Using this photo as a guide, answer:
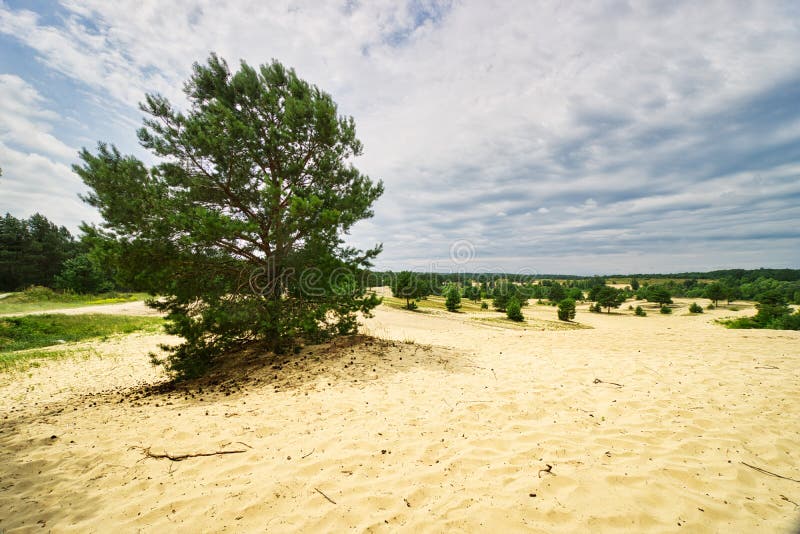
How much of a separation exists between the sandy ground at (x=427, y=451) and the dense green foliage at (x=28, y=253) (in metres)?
54.3

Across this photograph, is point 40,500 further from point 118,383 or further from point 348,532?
point 118,383

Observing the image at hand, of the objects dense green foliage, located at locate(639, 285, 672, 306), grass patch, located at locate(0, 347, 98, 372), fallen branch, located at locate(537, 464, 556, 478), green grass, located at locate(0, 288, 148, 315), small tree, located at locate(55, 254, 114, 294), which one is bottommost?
dense green foliage, located at locate(639, 285, 672, 306)

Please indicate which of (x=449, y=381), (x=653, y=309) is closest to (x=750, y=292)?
(x=653, y=309)

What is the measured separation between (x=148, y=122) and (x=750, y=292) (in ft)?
507

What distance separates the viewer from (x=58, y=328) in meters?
19.9

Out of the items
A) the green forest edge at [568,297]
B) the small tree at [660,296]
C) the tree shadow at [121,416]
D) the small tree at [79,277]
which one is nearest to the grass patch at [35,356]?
the tree shadow at [121,416]

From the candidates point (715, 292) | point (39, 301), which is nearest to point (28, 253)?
point (39, 301)

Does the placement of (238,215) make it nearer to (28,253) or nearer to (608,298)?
(28,253)

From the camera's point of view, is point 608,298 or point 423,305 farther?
point 608,298

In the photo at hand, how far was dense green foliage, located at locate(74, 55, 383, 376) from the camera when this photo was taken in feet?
26.4

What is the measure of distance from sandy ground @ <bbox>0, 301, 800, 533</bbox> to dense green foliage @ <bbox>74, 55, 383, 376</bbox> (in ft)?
6.78

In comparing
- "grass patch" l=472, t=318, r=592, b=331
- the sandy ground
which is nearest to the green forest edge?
"grass patch" l=472, t=318, r=592, b=331

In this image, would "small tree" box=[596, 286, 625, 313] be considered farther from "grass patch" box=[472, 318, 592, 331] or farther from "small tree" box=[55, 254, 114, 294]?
"small tree" box=[55, 254, 114, 294]

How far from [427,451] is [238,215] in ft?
32.3
